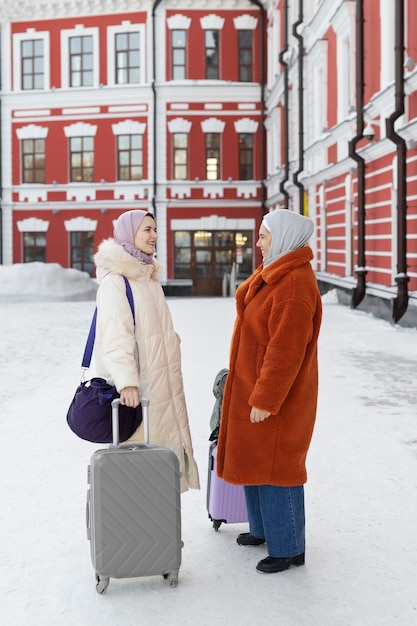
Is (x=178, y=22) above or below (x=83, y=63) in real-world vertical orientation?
above

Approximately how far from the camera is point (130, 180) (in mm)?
29016

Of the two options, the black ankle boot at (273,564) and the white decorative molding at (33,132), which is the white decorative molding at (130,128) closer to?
the white decorative molding at (33,132)

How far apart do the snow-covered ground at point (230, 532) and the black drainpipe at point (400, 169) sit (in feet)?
17.4

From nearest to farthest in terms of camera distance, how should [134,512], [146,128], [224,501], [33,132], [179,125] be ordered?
[134,512] < [224,501] < [179,125] < [146,128] < [33,132]

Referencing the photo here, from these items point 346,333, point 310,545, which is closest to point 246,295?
point 310,545

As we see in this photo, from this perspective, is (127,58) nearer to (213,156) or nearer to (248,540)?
(213,156)

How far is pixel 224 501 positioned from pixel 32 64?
27.8 m

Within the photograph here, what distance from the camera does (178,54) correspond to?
2866cm

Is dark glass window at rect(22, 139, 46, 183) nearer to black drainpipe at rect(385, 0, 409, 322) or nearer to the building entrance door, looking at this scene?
the building entrance door

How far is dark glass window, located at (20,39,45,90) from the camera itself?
29484 mm

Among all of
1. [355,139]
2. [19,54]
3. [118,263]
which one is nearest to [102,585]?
[118,263]

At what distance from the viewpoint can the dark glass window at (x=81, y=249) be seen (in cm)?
2930

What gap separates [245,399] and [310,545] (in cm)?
87

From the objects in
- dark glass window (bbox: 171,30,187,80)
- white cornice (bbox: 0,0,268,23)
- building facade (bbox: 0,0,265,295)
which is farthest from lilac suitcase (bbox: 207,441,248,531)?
white cornice (bbox: 0,0,268,23)
